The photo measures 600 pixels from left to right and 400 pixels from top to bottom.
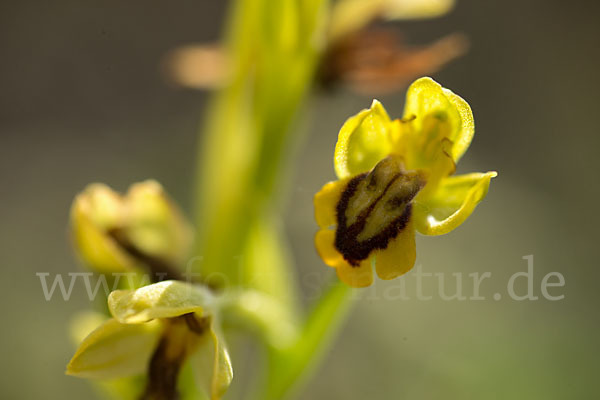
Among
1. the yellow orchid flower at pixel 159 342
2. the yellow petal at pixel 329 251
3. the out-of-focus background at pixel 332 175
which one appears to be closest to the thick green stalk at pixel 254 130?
the out-of-focus background at pixel 332 175

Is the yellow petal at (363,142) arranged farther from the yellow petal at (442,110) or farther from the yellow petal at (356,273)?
the yellow petal at (356,273)

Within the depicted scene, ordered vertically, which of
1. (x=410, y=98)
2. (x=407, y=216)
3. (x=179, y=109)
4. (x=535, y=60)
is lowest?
(x=407, y=216)

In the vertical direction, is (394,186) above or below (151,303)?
above

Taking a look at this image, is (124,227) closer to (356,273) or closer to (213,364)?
(213,364)

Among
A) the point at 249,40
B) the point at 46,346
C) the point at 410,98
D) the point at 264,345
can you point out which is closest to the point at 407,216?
the point at 410,98

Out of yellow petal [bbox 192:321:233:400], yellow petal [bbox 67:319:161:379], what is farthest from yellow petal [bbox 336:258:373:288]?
yellow petal [bbox 67:319:161:379]

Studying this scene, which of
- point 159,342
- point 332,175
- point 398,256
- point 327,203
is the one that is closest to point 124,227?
point 159,342

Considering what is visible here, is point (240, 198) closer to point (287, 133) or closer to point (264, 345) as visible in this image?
point (287, 133)
